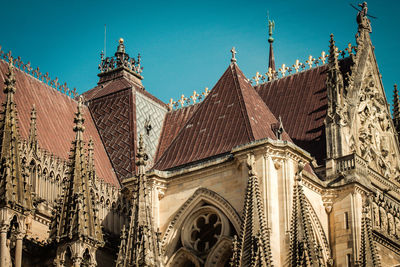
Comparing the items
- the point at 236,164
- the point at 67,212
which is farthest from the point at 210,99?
the point at 67,212

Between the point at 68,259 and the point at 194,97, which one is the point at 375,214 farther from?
the point at 68,259

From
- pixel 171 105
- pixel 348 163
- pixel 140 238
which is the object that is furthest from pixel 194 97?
pixel 140 238

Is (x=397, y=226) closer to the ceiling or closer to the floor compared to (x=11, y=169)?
closer to the ceiling

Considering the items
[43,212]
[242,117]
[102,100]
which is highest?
[102,100]

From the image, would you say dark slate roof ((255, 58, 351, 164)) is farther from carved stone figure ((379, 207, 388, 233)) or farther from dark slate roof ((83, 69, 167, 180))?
dark slate roof ((83, 69, 167, 180))

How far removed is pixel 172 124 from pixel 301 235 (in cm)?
1120

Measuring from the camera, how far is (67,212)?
23031 millimetres

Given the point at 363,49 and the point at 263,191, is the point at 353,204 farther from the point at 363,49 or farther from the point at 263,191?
the point at 363,49

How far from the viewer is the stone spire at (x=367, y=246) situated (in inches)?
1303

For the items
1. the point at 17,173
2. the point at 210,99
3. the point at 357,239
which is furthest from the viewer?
the point at 210,99

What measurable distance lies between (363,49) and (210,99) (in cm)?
668

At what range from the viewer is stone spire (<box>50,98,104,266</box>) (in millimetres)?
22391

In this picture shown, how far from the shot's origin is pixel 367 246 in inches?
1316

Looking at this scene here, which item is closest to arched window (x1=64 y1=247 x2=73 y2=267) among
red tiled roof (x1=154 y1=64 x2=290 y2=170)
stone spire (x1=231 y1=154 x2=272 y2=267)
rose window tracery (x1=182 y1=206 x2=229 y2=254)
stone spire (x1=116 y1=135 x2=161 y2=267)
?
stone spire (x1=116 y1=135 x2=161 y2=267)
